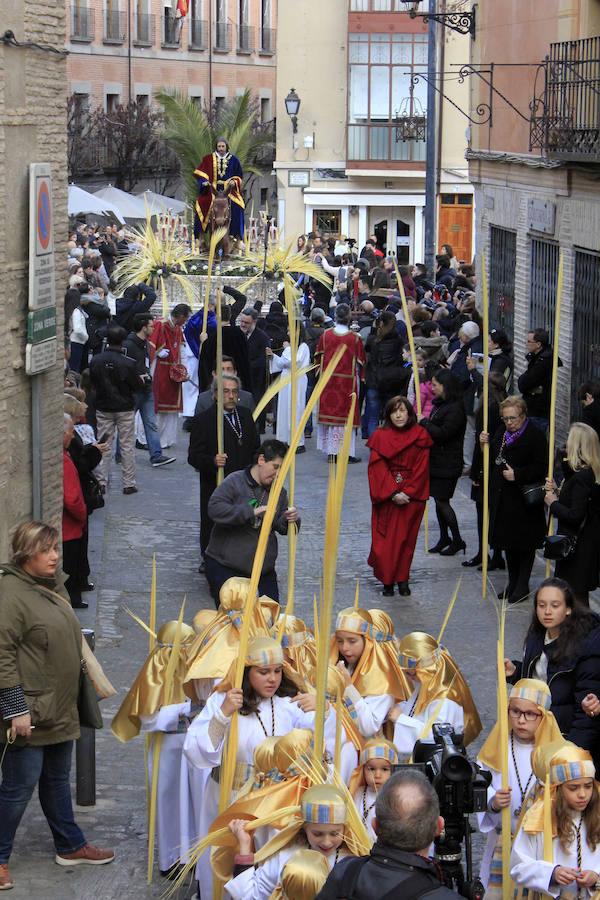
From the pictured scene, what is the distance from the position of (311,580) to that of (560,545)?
3.74 m

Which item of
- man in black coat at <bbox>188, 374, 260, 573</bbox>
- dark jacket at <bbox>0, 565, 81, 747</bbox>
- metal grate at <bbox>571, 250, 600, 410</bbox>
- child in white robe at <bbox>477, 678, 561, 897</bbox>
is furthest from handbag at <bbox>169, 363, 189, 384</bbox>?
child in white robe at <bbox>477, 678, 561, 897</bbox>

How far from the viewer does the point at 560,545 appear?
10.2 meters

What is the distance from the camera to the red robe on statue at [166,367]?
1819cm

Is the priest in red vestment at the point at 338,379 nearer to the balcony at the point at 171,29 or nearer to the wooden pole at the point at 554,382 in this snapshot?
the wooden pole at the point at 554,382

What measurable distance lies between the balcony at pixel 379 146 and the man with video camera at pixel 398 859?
4882 centimetres

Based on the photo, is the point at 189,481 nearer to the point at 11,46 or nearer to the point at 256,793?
the point at 11,46

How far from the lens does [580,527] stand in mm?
10672

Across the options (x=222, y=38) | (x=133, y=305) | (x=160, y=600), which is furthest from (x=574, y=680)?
(x=222, y=38)

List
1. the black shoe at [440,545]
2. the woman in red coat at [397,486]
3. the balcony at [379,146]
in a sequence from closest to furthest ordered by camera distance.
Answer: the woman in red coat at [397,486] → the black shoe at [440,545] → the balcony at [379,146]

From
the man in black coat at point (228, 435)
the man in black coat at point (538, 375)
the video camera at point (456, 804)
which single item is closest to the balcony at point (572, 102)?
the man in black coat at point (538, 375)

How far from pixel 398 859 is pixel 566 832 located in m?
1.52

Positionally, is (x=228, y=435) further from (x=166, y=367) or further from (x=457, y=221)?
(x=457, y=221)

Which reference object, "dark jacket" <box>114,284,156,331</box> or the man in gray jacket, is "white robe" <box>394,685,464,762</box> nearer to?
the man in gray jacket

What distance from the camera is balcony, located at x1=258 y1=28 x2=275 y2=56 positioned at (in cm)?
6425
